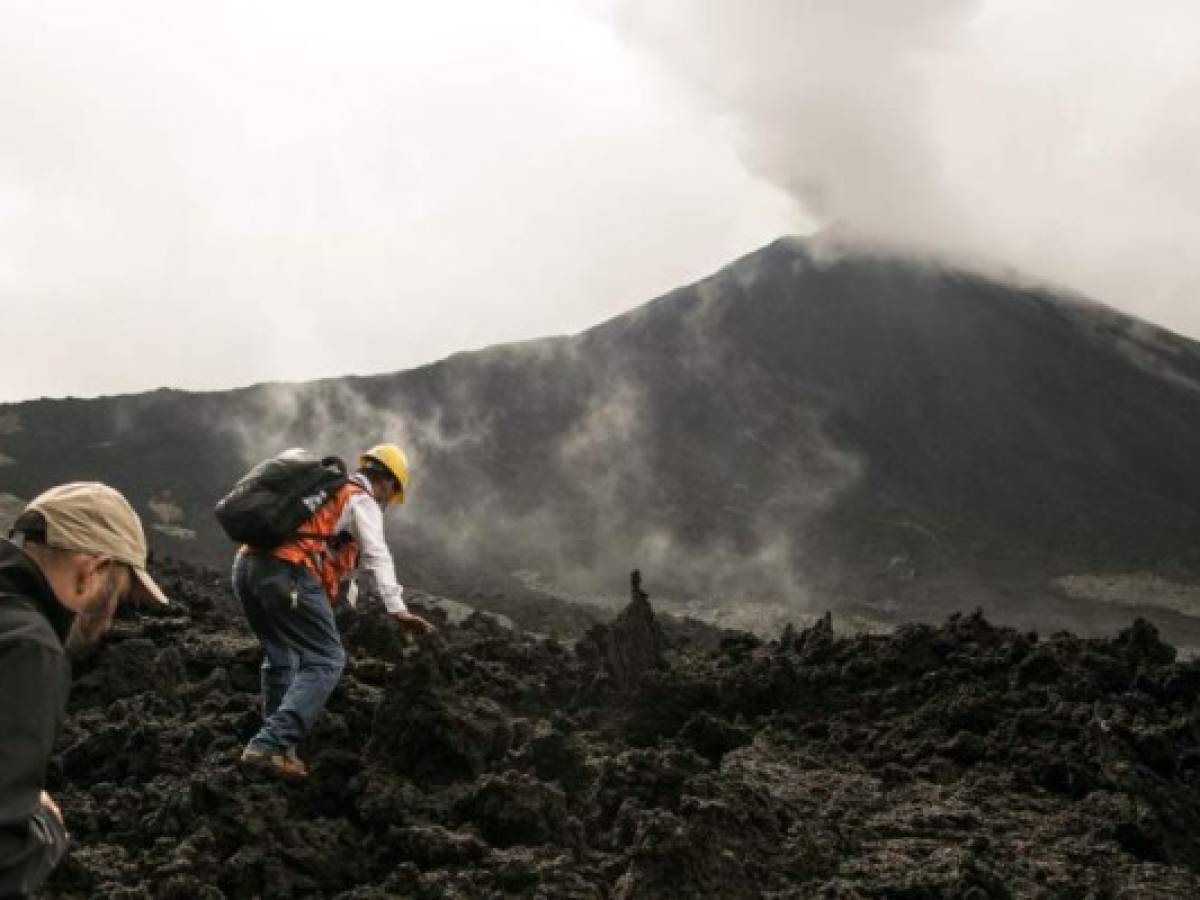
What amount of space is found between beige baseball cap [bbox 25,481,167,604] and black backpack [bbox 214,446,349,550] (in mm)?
2577

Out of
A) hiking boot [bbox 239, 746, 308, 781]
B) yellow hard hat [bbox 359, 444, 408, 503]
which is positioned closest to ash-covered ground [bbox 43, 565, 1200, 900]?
hiking boot [bbox 239, 746, 308, 781]

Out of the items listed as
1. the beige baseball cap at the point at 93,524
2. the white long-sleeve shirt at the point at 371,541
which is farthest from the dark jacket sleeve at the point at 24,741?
the white long-sleeve shirt at the point at 371,541

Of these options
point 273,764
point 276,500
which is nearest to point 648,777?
point 273,764

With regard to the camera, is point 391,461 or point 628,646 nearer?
point 391,461

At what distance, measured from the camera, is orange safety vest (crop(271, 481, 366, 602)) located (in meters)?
5.21

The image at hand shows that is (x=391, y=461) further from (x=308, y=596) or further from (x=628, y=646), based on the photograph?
(x=628, y=646)

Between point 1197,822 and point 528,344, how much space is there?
156 feet

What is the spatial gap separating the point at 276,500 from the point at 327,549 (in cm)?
50

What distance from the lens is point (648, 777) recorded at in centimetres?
518

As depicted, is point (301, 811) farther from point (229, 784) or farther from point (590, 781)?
point (590, 781)

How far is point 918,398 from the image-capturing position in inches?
1882

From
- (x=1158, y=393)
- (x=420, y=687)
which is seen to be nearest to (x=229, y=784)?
(x=420, y=687)

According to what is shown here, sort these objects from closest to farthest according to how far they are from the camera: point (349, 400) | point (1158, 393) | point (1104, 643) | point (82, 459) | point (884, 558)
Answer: point (1104, 643) → point (884, 558) → point (82, 459) → point (349, 400) → point (1158, 393)

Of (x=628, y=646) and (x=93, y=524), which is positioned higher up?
(x=93, y=524)
